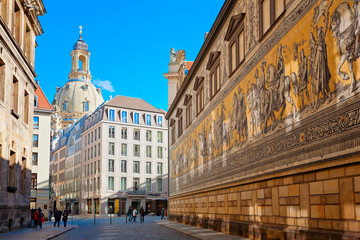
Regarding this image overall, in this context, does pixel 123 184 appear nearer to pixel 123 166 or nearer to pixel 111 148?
pixel 123 166

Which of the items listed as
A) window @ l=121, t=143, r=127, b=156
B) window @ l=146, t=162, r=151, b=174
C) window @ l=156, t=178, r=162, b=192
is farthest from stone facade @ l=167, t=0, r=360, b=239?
window @ l=156, t=178, r=162, b=192

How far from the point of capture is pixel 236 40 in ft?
75.4

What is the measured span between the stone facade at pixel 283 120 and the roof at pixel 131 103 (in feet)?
183

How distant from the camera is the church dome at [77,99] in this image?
182 metres

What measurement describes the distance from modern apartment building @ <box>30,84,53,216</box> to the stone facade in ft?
107

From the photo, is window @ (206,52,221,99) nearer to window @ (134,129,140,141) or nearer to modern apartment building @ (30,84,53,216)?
modern apartment building @ (30,84,53,216)

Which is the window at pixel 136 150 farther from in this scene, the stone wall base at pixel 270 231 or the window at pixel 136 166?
the stone wall base at pixel 270 231

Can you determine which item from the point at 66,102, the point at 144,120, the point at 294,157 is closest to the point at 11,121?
the point at 294,157

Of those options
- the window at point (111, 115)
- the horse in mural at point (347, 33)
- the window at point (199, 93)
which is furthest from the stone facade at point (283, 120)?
the window at point (111, 115)

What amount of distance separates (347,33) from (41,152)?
169 feet

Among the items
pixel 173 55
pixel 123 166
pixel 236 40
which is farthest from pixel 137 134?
pixel 236 40

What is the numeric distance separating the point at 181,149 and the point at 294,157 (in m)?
27.6

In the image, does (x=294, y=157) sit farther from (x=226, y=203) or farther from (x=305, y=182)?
(x=226, y=203)

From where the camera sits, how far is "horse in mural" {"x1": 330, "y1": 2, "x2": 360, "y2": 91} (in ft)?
36.5
